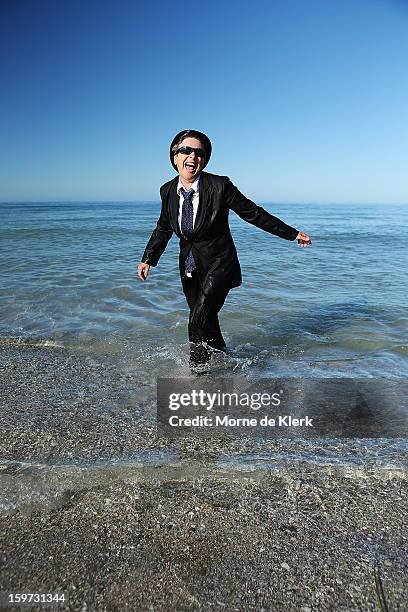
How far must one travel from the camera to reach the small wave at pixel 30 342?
5262 millimetres

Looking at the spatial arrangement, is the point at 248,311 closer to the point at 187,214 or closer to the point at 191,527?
the point at 187,214

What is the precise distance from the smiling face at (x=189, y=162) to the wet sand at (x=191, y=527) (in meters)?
2.17

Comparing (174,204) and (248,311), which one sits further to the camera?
(248,311)

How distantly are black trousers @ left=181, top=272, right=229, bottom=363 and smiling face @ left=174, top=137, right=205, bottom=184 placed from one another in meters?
0.88

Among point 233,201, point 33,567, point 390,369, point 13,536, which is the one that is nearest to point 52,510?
point 13,536

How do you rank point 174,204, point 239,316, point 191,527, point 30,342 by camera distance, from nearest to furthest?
point 191,527
point 174,204
point 30,342
point 239,316

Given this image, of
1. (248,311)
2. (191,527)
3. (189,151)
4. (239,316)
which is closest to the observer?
(191,527)

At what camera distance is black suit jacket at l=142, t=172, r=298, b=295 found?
12.7 ft

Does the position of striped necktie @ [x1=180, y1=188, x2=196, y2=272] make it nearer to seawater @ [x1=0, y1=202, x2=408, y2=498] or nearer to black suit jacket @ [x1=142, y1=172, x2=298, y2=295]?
black suit jacket @ [x1=142, y1=172, x2=298, y2=295]

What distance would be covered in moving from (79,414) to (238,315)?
3700 millimetres

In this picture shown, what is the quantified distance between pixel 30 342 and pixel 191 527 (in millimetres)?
3895

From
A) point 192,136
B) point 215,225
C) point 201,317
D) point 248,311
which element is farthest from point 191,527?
point 248,311

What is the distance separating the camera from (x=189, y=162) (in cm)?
378

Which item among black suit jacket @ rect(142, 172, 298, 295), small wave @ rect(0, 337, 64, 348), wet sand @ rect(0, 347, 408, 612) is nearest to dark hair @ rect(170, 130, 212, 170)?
Result: black suit jacket @ rect(142, 172, 298, 295)
